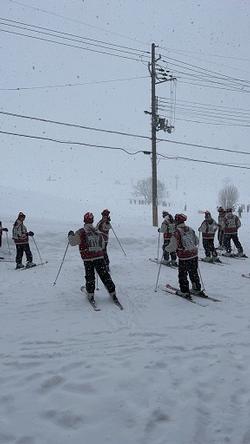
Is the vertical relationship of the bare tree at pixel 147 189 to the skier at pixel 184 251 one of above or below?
above

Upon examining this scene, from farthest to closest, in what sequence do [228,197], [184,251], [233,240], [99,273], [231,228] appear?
[228,197], [233,240], [231,228], [184,251], [99,273]

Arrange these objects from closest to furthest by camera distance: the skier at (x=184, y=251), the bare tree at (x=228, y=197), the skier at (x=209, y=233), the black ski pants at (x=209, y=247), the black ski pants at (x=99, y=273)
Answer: the black ski pants at (x=99, y=273), the skier at (x=184, y=251), the skier at (x=209, y=233), the black ski pants at (x=209, y=247), the bare tree at (x=228, y=197)

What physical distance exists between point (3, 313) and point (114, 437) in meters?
4.80

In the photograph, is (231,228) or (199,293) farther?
(231,228)

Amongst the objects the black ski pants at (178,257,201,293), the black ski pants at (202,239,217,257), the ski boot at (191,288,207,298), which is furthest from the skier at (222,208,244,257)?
the black ski pants at (178,257,201,293)

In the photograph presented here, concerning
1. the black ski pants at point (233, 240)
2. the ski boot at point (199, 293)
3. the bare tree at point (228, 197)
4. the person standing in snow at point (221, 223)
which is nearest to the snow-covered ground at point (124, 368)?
the ski boot at point (199, 293)

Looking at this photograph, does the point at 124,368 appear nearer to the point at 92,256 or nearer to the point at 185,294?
the point at 92,256

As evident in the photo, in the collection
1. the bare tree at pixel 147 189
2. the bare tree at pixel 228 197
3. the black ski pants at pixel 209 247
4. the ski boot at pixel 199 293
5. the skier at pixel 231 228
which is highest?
the bare tree at pixel 147 189

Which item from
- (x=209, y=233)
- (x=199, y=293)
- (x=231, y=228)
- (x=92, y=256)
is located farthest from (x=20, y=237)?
(x=231, y=228)

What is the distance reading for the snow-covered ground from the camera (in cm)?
405

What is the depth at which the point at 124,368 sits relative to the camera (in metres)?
5.37

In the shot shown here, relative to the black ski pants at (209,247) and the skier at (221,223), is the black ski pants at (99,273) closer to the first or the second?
the black ski pants at (209,247)

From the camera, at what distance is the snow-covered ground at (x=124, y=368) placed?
4.05 m

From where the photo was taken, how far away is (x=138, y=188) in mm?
105312
